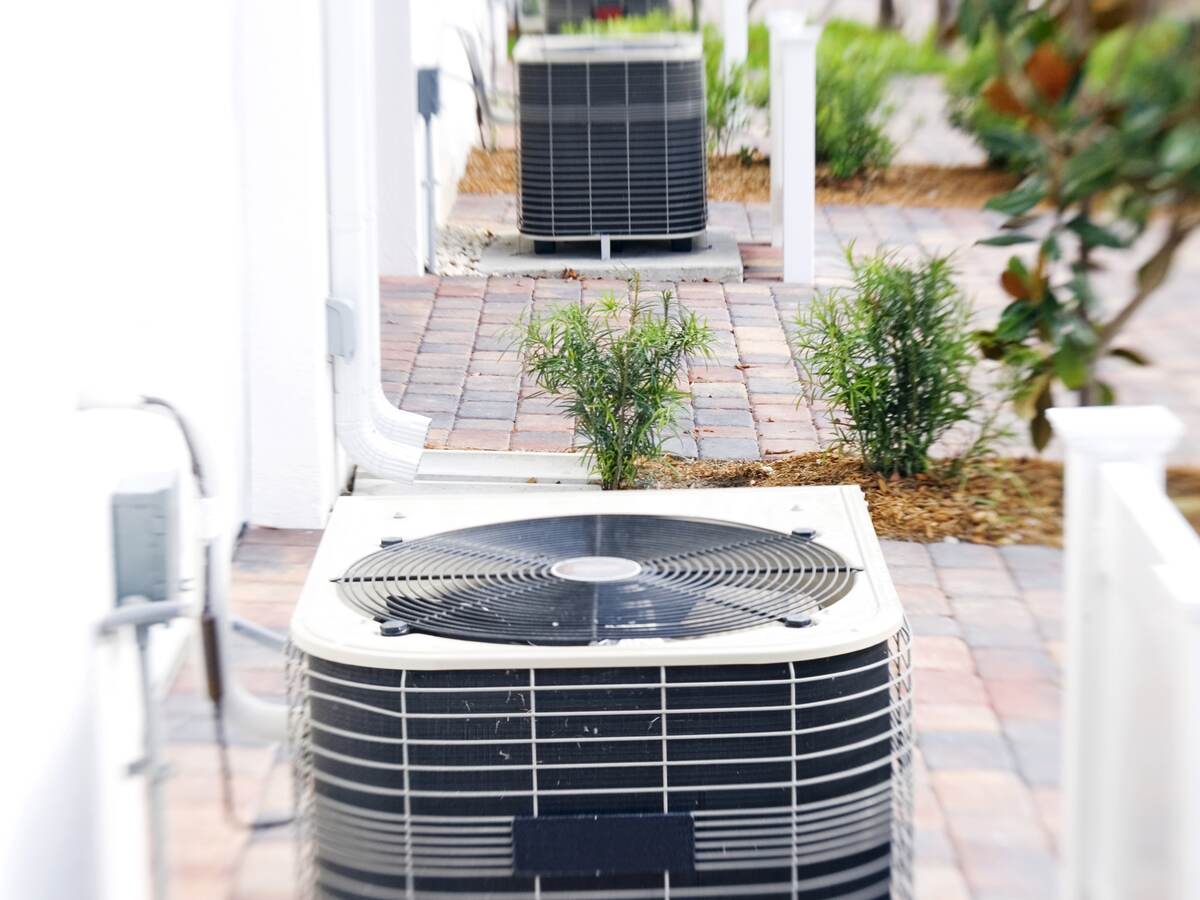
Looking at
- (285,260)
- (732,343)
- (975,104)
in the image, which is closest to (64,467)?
(285,260)

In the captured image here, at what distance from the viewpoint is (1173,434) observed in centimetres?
179

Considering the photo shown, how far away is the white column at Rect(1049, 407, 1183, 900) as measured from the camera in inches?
70.7

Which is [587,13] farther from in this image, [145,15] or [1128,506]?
[1128,506]

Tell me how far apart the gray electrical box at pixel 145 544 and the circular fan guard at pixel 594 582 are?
0.21 metres

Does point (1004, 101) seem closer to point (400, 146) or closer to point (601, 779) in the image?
point (400, 146)

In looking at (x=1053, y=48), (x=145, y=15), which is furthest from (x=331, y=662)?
(x=1053, y=48)

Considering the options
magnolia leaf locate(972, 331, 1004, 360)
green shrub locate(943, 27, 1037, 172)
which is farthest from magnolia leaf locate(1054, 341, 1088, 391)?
green shrub locate(943, 27, 1037, 172)

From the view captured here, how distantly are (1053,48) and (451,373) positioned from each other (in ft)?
6.73

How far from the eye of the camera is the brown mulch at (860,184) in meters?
8.40

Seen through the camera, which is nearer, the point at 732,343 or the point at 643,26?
the point at 732,343

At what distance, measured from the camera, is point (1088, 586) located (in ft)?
6.04

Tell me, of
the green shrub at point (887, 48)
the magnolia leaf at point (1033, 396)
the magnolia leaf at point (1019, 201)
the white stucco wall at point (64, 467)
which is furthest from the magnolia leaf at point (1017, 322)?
the green shrub at point (887, 48)

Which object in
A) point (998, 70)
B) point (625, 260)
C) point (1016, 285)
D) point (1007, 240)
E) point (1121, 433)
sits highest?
point (998, 70)

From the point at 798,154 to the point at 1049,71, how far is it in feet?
6.61
